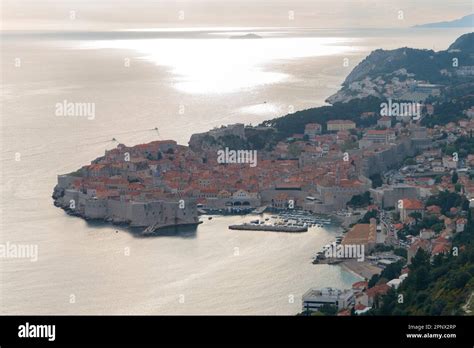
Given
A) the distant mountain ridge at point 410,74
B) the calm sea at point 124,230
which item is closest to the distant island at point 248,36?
the calm sea at point 124,230

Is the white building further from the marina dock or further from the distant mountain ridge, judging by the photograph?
the distant mountain ridge

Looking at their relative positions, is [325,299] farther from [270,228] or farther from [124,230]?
[124,230]

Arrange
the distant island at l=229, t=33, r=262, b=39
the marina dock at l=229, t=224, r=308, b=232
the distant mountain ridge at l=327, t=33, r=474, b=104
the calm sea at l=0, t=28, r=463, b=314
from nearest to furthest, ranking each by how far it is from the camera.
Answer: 1. the calm sea at l=0, t=28, r=463, b=314
2. the marina dock at l=229, t=224, r=308, b=232
3. the distant mountain ridge at l=327, t=33, r=474, b=104
4. the distant island at l=229, t=33, r=262, b=39

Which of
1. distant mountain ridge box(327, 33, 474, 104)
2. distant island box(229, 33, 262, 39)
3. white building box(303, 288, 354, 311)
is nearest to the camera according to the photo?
white building box(303, 288, 354, 311)

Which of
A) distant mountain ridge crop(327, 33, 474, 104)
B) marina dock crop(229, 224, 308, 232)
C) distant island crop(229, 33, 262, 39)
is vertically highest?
distant island crop(229, 33, 262, 39)

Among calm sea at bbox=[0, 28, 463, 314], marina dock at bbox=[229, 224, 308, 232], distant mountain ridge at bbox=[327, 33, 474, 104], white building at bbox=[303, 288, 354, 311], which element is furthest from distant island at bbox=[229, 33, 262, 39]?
white building at bbox=[303, 288, 354, 311]

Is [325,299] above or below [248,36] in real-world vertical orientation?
below

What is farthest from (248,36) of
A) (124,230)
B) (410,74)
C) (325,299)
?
(325,299)

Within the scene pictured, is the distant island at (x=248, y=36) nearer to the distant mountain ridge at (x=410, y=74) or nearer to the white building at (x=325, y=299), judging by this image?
the distant mountain ridge at (x=410, y=74)
